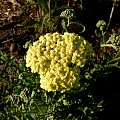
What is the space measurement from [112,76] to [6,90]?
124 centimetres

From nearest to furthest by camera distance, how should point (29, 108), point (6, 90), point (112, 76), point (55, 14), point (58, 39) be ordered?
1. point (58, 39)
2. point (29, 108)
3. point (6, 90)
4. point (112, 76)
5. point (55, 14)

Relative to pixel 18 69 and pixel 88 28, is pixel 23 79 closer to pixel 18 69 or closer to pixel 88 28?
pixel 18 69

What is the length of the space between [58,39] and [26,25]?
5.61 feet

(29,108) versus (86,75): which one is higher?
(86,75)

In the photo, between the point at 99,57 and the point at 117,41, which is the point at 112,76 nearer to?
the point at 99,57

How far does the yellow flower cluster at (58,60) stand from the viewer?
3.32 meters

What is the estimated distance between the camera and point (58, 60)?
131 inches

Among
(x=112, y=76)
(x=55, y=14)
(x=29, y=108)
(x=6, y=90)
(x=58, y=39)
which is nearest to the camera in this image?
(x=58, y=39)

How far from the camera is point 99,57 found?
475 cm

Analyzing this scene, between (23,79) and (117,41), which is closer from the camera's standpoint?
(117,41)

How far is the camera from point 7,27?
16.6 ft

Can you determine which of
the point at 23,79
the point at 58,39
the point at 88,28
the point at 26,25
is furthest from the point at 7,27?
the point at 58,39

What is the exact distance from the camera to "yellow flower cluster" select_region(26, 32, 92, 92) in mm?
3316

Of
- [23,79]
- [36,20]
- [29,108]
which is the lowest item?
[29,108]
